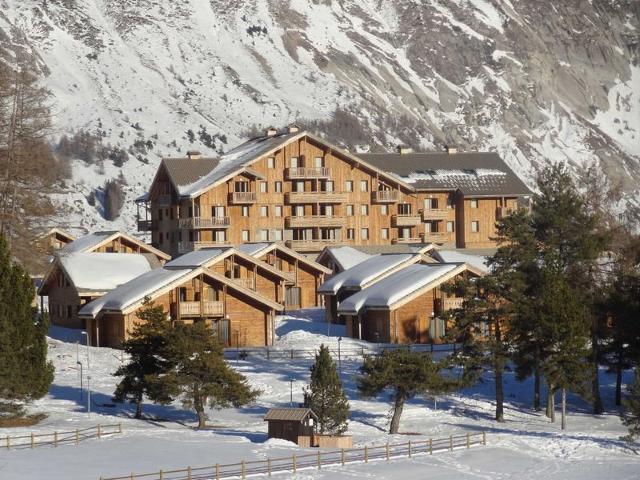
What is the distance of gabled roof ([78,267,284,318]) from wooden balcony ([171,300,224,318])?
1.12 metres

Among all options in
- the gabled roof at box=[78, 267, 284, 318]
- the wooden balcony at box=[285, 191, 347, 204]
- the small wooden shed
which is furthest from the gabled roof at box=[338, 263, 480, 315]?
the wooden balcony at box=[285, 191, 347, 204]

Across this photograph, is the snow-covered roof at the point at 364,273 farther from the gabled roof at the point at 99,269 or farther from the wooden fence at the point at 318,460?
the wooden fence at the point at 318,460

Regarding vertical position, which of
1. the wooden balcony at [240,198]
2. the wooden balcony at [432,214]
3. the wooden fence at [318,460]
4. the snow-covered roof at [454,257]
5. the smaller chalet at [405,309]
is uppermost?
the wooden balcony at [240,198]

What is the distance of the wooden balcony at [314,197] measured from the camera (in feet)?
392

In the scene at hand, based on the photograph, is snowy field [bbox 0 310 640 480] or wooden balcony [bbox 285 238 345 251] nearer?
snowy field [bbox 0 310 640 480]

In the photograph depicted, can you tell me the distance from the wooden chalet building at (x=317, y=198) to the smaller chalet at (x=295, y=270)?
16.0 metres

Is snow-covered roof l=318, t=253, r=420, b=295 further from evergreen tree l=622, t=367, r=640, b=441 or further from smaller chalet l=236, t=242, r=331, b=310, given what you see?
evergreen tree l=622, t=367, r=640, b=441

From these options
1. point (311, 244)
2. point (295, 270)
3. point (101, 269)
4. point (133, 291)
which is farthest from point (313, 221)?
point (133, 291)

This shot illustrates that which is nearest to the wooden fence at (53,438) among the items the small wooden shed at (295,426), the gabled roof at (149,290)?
the small wooden shed at (295,426)

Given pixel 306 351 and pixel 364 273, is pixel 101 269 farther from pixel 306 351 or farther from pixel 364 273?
pixel 306 351

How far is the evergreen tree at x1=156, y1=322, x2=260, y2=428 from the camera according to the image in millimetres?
60406

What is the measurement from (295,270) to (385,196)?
24.7 meters

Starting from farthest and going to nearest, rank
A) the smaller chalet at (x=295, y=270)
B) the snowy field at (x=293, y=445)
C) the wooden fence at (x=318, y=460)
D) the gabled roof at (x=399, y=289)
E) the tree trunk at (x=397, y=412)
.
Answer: the smaller chalet at (x=295, y=270) < the gabled roof at (x=399, y=289) < the tree trunk at (x=397, y=412) < the snowy field at (x=293, y=445) < the wooden fence at (x=318, y=460)

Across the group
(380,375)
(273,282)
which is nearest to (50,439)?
(380,375)
